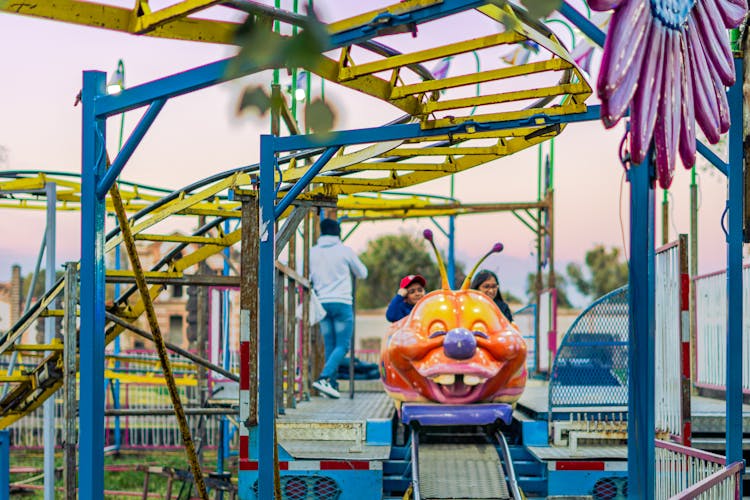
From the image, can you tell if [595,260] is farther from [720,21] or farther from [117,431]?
[720,21]

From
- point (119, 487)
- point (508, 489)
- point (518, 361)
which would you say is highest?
point (518, 361)

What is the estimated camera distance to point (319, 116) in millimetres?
2223

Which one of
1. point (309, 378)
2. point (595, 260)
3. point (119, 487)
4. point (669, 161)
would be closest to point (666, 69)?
point (669, 161)

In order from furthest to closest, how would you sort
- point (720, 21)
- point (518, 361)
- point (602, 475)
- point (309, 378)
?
point (309, 378) < point (518, 361) < point (602, 475) < point (720, 21)

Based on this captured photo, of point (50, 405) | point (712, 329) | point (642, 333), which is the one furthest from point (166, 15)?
point (712, 329)

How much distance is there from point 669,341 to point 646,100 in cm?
399

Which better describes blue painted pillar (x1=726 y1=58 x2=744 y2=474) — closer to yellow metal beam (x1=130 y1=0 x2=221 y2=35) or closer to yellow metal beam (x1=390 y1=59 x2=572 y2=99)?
yellow metal beam (x1=390 y1=59 x2=572 y2=99)

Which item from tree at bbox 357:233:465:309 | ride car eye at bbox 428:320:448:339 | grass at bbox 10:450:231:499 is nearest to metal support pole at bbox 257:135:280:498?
ride car eye at bbox 428:320:448:339

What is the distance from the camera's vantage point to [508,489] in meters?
7.98

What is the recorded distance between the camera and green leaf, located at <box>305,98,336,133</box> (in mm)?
2203

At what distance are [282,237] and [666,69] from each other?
176 inches

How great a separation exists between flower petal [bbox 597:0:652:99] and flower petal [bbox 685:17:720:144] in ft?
1.88

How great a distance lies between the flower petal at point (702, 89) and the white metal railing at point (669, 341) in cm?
283

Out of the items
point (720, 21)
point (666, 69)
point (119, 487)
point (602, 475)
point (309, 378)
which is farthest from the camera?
point (119, 487)
